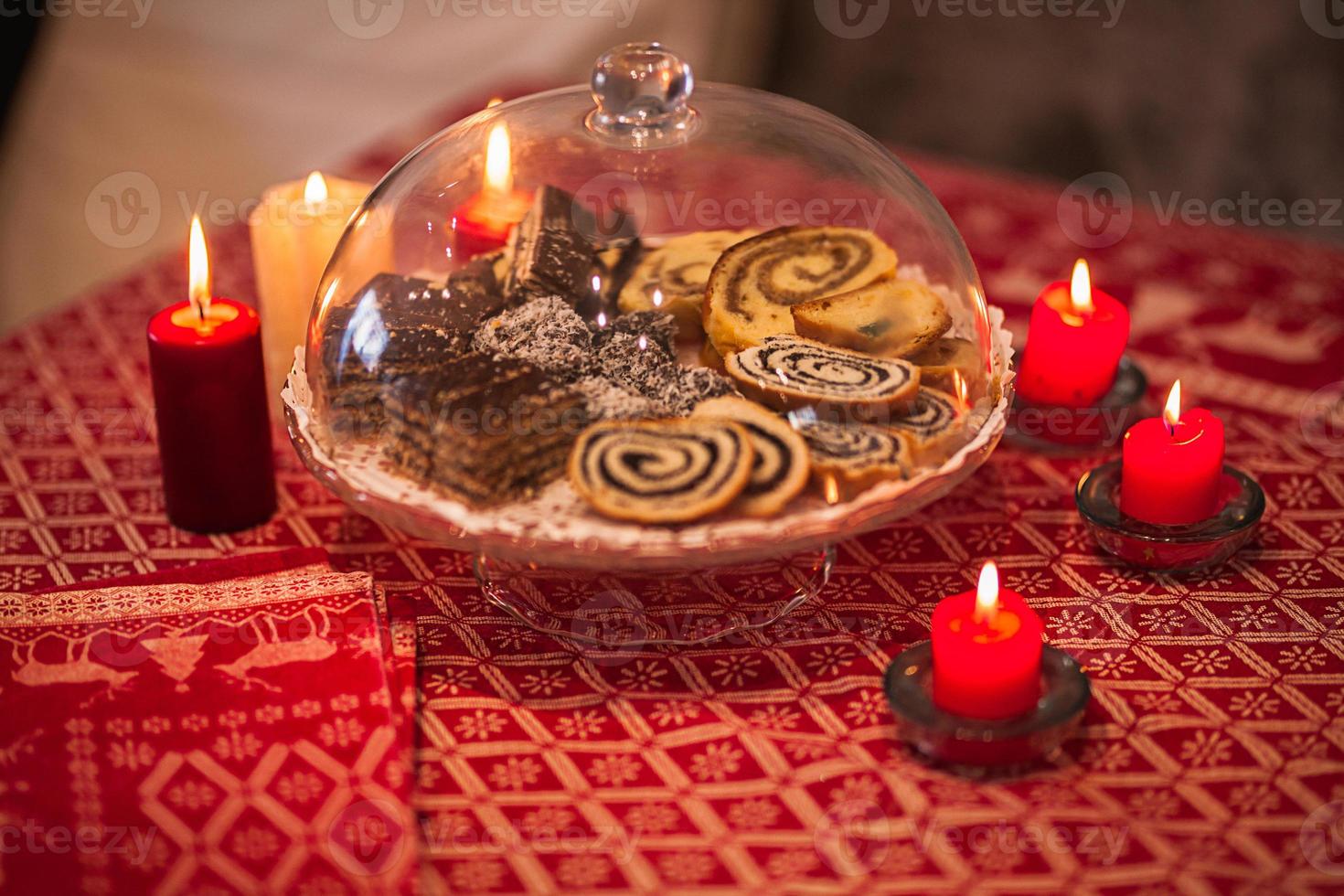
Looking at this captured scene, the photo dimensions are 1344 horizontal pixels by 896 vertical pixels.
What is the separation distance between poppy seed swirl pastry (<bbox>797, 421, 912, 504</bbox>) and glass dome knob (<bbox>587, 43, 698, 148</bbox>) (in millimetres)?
343

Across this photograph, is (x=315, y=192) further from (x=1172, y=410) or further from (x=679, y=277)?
(x=1172, y=410)

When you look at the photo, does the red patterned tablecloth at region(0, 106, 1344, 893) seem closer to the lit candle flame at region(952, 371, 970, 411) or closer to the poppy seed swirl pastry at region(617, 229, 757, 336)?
the lit candle flame at region(952, 371, 970, 411)

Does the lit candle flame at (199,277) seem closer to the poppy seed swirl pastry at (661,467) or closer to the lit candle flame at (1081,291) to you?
the poppy seed swirl pastry at (661,467)

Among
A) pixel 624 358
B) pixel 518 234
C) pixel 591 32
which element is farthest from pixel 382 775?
pixel 591 32

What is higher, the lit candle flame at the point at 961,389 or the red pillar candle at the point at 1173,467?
the lit candle flame at the point at 961,389

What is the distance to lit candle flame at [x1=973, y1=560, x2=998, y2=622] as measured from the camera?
963mm

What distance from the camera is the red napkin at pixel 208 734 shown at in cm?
88

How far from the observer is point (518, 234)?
1224 millimetres

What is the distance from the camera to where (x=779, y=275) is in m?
1.22

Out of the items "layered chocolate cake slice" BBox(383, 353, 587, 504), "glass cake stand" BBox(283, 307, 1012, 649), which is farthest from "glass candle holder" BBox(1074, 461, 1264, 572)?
"layered chocolate cake slice" BBox(383, 353, 587, 504)

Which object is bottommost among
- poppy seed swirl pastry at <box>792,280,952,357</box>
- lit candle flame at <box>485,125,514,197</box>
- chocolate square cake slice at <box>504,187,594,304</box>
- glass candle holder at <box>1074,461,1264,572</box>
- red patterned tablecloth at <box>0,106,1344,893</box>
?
red patterned tablecloth at <box>0,106,1344,893</box>

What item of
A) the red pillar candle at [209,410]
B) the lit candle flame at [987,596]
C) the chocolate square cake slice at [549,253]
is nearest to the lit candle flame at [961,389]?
the lit candle flame at [987,596]

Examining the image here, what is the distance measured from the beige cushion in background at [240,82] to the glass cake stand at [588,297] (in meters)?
1.71

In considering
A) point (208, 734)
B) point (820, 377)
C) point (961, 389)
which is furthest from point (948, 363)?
point (208, 734)
